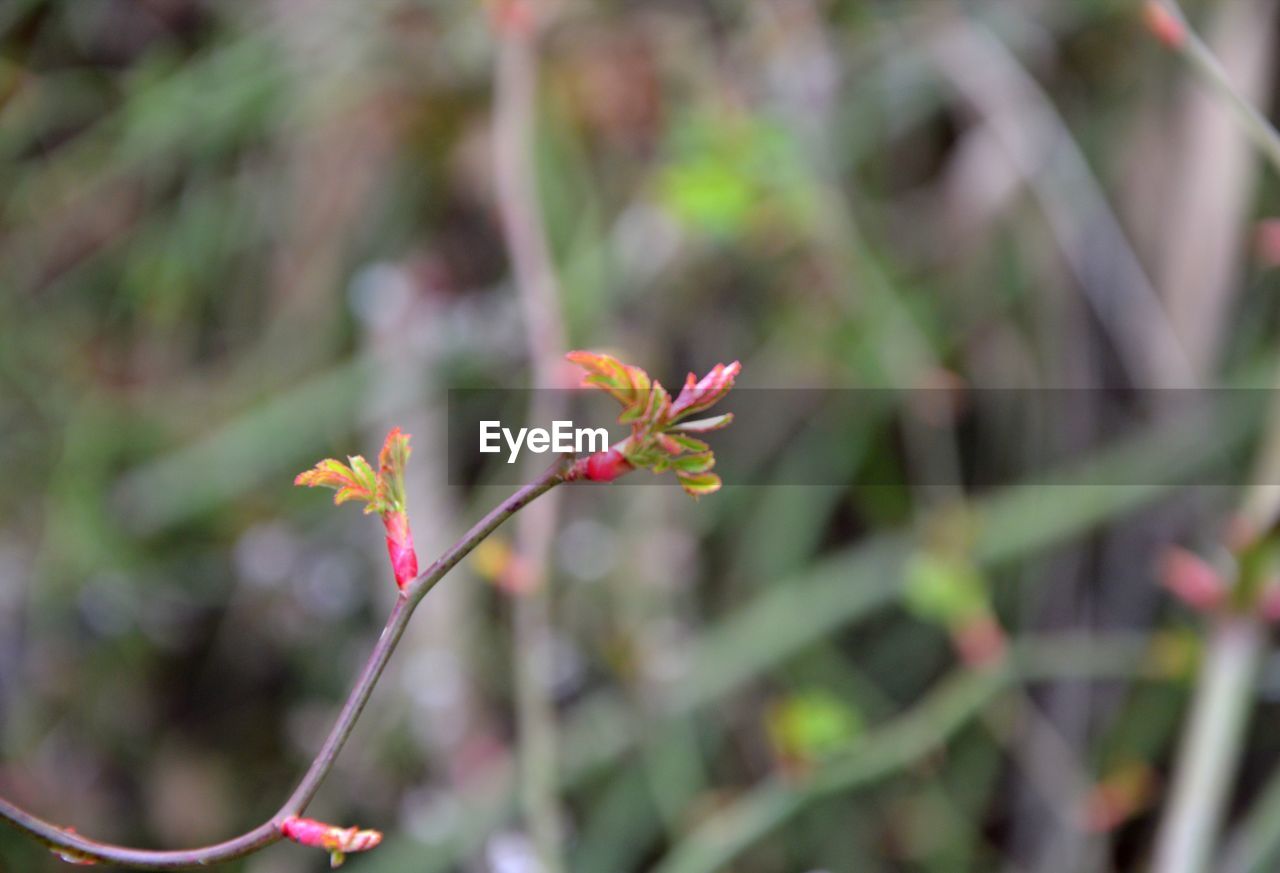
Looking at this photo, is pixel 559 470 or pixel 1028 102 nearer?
pixel 559 470

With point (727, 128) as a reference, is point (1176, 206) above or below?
below

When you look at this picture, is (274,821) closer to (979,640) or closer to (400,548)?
(400,548)

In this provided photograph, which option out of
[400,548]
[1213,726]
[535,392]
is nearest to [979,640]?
[1213,726]

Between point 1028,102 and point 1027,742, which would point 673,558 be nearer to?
point 1027,742

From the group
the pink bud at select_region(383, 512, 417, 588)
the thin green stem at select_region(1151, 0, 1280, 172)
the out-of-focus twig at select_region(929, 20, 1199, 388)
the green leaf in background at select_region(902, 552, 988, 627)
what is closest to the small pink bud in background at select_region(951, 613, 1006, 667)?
the green leaf in background at select_region(902, 552, 988, 627)

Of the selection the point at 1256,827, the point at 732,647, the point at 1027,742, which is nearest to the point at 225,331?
the point at 732,647

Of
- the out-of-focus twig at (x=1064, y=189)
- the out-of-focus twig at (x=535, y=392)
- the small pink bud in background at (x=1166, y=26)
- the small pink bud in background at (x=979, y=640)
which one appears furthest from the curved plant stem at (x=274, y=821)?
the out-of-focus twig at (x=1064, y=189)
